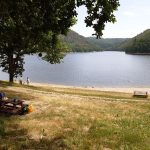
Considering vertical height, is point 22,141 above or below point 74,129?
below

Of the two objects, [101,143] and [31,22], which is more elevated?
[31,22]

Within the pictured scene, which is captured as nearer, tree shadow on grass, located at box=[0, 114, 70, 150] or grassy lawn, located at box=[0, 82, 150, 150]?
tree shadow on grass, located at box=[0, 114, 70, 150]

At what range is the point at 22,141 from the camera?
50.7 ft

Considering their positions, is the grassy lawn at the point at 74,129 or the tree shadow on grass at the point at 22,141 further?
the grassy lawn at the point at 74,129

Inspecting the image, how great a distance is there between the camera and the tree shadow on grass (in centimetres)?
A: 1486

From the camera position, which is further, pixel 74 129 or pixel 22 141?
pixel 74 129

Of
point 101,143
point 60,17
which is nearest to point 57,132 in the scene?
point 101,143

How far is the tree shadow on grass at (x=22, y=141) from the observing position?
14.9 meters

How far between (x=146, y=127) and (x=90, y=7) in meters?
7.74

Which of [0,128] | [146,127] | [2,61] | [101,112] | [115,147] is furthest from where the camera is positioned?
[2,61]

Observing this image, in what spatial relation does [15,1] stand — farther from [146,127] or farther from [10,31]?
[10,31]

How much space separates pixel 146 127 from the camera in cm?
1933

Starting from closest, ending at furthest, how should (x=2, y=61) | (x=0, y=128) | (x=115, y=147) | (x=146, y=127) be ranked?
(x=115, y=147)
(x=0, y=128)
(x=146, y=127)
(x=2, y=61)

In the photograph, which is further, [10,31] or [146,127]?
[10,31]
